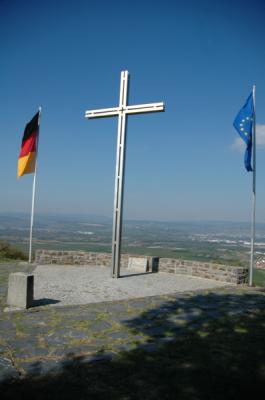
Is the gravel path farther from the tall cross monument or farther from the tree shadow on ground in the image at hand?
the tree shadow on ground

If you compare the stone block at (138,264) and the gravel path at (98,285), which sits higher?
the stone block at (138,264)

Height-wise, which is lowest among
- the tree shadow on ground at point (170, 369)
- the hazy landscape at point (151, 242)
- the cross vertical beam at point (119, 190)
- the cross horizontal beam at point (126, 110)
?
the hazy landscape at point (151, 242)

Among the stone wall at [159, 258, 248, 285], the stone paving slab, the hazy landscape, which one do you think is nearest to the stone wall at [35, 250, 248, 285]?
the stone wall at [159, 258, 248, 285]

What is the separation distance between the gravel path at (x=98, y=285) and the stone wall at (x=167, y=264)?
28 centimetres

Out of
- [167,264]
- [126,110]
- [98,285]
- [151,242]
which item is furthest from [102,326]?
[151,242]

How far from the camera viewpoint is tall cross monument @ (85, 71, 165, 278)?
990cm

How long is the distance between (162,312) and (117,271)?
12.9 feet

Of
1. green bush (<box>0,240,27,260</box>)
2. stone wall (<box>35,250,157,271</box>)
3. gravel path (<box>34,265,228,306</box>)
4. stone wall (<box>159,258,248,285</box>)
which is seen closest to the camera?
gravel path (<box>34,265,228,306</box>)

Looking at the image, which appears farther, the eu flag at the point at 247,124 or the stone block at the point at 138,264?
the stone block at the point at 138,264

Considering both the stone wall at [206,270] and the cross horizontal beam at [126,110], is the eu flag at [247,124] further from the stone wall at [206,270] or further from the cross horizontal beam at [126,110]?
the stone wall at [206,270]

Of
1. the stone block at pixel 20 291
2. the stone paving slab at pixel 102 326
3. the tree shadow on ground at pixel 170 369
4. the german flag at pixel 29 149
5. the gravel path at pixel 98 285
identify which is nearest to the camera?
the tree shadow on ground at pixel 170 369

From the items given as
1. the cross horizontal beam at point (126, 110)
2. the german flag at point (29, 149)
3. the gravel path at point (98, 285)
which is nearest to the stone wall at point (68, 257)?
the gravel path at point (98, 285)

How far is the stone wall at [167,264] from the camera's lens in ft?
31.9

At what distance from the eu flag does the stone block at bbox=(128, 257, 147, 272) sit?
445cm
